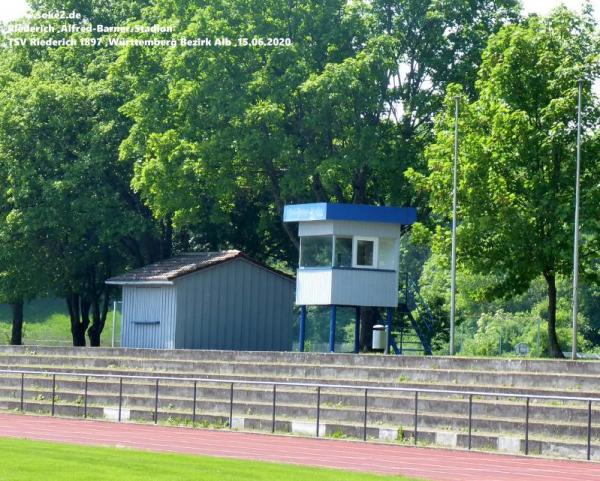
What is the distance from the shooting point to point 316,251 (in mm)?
41719

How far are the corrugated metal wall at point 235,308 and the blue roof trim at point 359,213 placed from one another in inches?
184

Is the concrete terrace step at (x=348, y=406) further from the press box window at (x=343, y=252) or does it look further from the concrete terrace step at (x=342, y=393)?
the press box window at (x=343, y=252)

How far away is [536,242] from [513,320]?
5476cm

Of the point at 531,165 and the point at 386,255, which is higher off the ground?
the point at 531,165

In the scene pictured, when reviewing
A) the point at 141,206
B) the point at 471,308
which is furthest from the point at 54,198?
the point at 471,308

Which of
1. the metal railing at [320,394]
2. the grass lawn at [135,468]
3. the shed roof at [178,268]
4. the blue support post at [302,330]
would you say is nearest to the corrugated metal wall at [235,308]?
the shed roof at [178,268]

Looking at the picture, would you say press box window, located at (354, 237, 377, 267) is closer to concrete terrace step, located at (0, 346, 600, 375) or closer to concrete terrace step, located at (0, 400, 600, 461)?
concrete terrace step, located at (0, 346, 600, 375)

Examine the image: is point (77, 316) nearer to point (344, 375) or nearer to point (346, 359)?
point (346, 359)

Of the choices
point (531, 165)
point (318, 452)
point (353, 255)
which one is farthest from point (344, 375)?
point (531, 165)

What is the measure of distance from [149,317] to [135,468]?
2534 centimetres

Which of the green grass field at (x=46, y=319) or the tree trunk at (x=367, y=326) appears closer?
the tree trunk at (x=367, y=326)

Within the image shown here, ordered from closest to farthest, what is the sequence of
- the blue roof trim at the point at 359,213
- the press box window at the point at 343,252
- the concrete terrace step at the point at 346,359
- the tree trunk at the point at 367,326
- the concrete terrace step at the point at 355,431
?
1. the concrete terrace step at the point at 355,431
2. the concrete terrace step at the point at 346,359
3. the blue roof trim at the point at 359,213
4. the press box window at the point at 343,252
5. the tree trunk at the point at 367,326

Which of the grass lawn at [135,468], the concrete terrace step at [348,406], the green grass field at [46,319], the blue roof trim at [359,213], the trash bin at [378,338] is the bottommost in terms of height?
the grass lawn at [135,468]

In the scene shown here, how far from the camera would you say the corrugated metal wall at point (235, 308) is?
146ft
